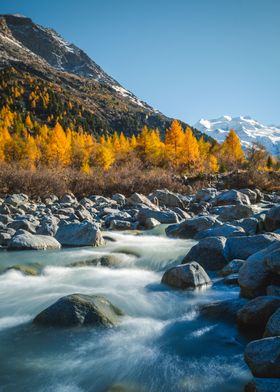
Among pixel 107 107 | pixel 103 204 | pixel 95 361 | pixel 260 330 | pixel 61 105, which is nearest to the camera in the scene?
pixel 95 361

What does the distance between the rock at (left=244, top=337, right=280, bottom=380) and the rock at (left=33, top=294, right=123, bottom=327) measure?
6.47 feet

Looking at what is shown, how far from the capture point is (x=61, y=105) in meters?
118

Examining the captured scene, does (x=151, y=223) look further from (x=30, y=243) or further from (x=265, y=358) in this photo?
(x=265, y=358)

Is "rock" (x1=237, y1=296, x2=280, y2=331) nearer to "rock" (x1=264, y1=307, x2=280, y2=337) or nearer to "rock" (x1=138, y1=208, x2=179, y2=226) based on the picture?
"rock" (x1=264, y1=307, x2=280, y2=337)

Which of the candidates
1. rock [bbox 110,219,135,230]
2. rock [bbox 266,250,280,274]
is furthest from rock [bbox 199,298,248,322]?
rock [bbox 110,219,135,230]

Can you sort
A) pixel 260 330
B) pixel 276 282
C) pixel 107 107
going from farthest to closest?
pixel 107 107 → pixel 276 282 → pixel 260 330

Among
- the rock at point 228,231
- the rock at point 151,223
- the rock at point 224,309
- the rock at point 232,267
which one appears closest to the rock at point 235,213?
the rock at point 151,223

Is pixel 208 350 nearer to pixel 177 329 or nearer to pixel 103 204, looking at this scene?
pixel 177 329

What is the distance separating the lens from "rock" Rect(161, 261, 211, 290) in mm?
5844

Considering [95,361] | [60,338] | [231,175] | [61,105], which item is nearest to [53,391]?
[95,361]

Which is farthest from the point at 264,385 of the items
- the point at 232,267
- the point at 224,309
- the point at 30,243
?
the point at 30,243

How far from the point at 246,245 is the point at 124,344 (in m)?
3.76

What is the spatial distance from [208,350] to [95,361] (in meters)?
1.29

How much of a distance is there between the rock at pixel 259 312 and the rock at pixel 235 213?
29.6 ft
